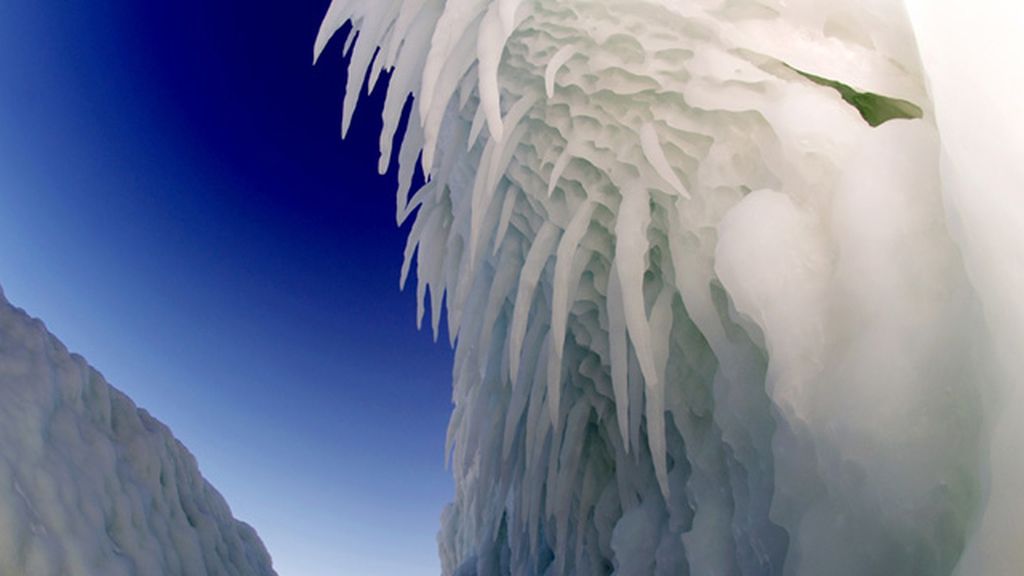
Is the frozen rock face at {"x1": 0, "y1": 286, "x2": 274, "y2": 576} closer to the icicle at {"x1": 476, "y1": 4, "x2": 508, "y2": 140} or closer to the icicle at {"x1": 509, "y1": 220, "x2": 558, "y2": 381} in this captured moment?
the icicle at {"x1": 509, "y1": 220, "x2": 558, "y2": 381}

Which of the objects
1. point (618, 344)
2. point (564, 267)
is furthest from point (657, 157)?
point (618, 344)

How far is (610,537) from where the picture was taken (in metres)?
2.56

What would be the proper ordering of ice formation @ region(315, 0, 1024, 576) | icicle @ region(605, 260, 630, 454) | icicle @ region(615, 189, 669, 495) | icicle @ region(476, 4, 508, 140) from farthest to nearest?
icicle @ region(605, 260, 630, 454) < icicle @ region(615, 189, 669, 495) < icicle @ region(476, 4, 508, 140) < ice formation @ region(315, 0, 1024, 576)

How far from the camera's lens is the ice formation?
1327mm

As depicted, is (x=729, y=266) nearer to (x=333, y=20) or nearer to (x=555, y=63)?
(x=555, y=63)

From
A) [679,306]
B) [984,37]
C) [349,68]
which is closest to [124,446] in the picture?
[349,68]

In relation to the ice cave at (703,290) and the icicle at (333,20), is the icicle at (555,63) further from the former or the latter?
the icicle at (333,20)

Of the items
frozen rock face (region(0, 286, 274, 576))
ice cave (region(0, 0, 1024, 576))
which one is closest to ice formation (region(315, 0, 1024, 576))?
ice cave (region(0, 0, 1024, 576))

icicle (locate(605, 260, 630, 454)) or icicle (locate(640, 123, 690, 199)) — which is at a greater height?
icicle (locate(640, 123, 690, 199))

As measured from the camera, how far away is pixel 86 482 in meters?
2.66

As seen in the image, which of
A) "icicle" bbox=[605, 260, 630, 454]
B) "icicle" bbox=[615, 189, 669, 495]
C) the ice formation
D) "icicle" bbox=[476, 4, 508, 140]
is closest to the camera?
the ice formation

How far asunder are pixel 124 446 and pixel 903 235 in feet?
10.9

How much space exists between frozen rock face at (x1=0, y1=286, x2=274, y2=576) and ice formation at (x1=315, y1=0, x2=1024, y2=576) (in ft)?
4.58

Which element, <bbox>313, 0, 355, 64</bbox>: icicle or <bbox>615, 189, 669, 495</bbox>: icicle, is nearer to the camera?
<bbox>615, 189, 669, 495</bbox>: icicle
